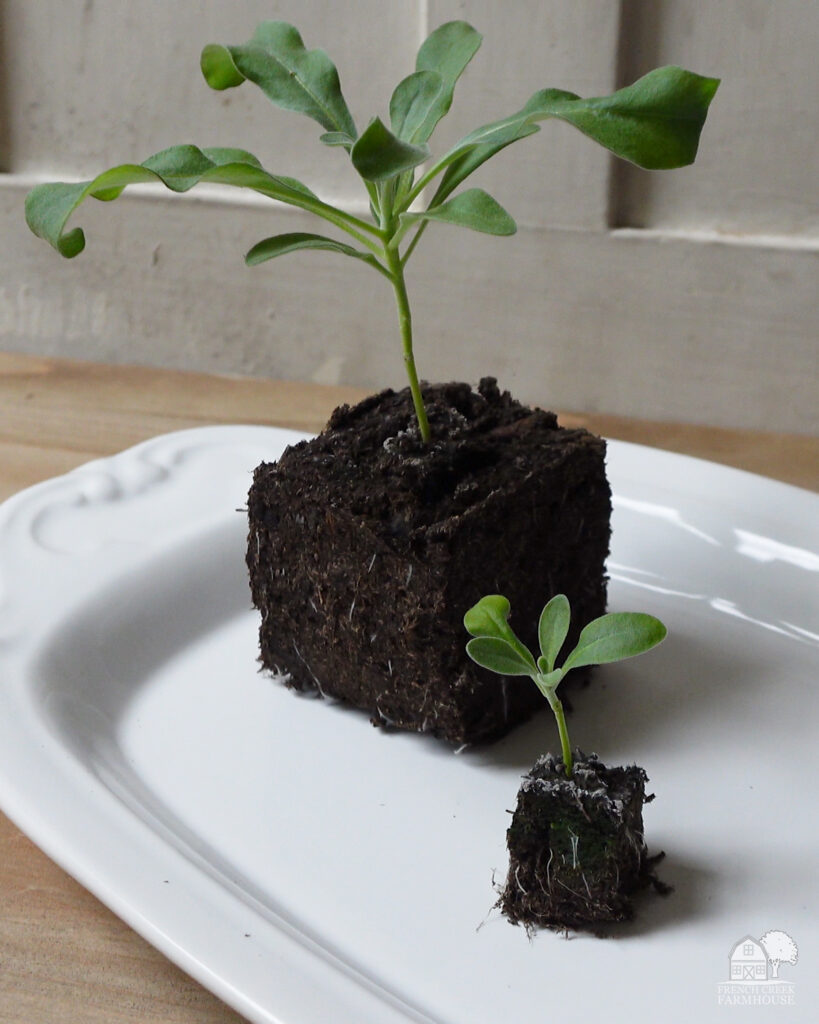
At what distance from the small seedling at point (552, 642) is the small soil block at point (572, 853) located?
30 millimetres

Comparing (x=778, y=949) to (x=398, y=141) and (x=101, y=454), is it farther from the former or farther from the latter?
(x=101, y=454)

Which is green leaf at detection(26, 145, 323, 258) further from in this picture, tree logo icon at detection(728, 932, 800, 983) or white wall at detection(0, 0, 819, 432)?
white wall at detection(0, 0, 819, 432)

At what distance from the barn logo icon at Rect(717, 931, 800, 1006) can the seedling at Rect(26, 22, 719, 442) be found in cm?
38

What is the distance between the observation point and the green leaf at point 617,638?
0.67 metres

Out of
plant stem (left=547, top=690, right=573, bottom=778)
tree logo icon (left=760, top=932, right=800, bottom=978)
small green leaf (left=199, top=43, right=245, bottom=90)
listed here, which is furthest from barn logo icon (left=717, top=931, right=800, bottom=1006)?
small green leaf (left=199, top=43, right=245, bottom=90)

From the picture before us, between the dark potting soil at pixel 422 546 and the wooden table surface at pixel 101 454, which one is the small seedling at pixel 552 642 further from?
the wooden table surface at pixel 101 454

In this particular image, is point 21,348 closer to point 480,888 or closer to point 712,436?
point 712,436

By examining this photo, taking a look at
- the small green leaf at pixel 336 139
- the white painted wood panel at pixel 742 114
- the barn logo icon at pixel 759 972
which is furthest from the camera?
the white painted wood panel at pixel 742 114

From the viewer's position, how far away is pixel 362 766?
33.0 inches

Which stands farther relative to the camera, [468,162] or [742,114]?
[742,114]

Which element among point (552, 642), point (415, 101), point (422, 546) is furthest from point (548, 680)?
point (415, 101)

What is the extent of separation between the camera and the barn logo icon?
620 millimetres

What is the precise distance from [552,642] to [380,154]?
28 centimetres

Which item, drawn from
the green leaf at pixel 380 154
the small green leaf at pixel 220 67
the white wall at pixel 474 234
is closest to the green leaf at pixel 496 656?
the green leaf at pixel 380 154
